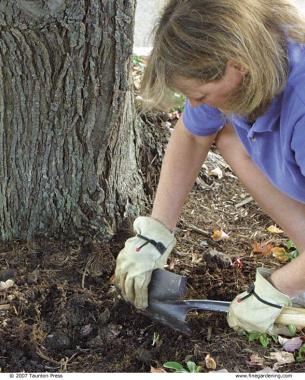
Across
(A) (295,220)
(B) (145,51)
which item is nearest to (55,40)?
A: (A) (295,220)

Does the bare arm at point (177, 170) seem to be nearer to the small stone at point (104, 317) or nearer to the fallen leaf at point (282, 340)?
the small stone at point (104, 317)

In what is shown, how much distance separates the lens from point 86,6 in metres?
2.09

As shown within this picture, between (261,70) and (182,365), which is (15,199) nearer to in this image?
(182,365)

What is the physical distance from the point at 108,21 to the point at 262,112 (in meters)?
0.61

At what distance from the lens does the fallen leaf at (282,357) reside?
212cm

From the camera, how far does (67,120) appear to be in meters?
2.28

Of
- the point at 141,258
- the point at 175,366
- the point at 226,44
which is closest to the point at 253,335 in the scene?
the point at 175,366

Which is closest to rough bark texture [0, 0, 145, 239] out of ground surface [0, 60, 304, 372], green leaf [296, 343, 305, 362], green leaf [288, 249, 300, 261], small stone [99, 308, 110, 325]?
ground surface [0, 60, 304, 372]

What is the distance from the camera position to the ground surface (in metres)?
2.14

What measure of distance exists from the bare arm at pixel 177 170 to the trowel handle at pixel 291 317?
1.62ft

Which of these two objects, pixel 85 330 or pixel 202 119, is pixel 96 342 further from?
pixel 202 119

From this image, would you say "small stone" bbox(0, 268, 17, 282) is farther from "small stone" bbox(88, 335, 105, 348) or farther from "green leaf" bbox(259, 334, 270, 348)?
"green leaf" bbox(259, 334, 270, 348)

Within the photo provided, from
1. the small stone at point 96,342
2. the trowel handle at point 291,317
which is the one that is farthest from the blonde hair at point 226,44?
the small stone at point 96,342

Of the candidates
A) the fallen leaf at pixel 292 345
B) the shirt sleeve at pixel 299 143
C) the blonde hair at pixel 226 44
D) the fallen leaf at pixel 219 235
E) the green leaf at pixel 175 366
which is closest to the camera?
the blonde hair at pixel 226 44
